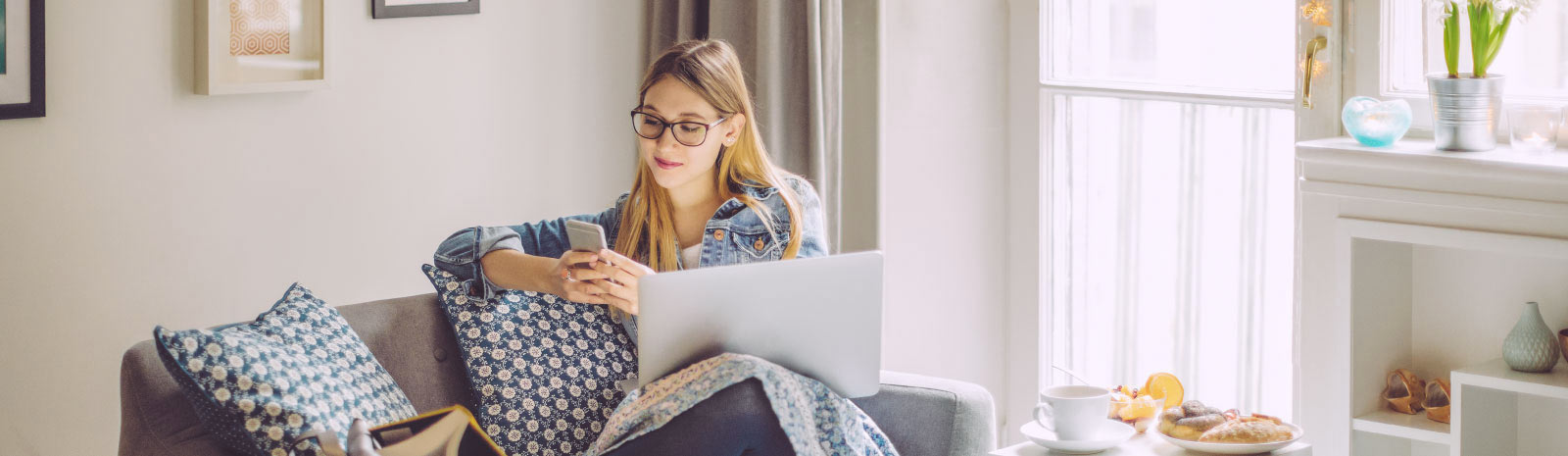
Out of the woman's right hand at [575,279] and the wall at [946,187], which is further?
the wall at [946,187]

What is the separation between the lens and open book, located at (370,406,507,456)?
1716 mm

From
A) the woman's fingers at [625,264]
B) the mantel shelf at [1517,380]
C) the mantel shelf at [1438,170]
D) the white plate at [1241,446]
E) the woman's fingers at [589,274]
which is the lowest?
the white plate at [1241,446]

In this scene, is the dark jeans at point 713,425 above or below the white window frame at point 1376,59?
below

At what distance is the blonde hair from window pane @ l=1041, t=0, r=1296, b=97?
2.82 ft

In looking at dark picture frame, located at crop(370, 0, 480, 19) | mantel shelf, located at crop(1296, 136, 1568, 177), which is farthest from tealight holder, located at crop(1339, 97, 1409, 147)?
dark picture frame, located at crop(370, 0, 480, 19)

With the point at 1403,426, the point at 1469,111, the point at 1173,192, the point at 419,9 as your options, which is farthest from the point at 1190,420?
the point at 419,9

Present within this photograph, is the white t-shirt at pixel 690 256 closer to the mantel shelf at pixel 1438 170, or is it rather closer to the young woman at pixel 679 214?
the young woman at pixel 679 214

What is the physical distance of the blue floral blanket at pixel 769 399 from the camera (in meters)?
1.90

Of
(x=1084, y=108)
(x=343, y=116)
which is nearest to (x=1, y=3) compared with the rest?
(x=343, y=116)

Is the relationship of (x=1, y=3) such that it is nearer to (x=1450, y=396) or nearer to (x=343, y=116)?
(x=343, y=116)

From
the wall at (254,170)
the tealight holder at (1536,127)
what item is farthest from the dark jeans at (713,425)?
the tealight holder at (1536,127)

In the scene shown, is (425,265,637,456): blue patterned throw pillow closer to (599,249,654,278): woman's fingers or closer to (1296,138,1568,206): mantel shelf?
(599,249,654,278): woman's fingers

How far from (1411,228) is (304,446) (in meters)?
1.58

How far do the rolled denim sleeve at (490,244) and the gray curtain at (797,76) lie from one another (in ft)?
2.11
